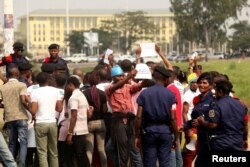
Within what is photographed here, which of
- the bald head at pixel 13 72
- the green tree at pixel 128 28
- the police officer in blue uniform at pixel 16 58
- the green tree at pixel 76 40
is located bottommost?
the green tree at pixel 76 40

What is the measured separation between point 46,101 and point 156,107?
75.4 inches

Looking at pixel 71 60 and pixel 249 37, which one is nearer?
pixel 71 60

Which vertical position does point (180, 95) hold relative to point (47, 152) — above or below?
above

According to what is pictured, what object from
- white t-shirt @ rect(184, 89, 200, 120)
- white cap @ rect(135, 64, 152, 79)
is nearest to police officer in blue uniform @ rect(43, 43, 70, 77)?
white t-shirt @ rect(184, 89, 200, 120)

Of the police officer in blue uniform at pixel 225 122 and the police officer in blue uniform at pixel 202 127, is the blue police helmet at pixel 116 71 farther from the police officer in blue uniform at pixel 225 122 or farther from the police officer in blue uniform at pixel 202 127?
the police officer in blue uniform at pixel 225 122

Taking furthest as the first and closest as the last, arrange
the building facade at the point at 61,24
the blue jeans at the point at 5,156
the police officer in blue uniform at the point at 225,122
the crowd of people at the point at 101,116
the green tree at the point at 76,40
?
the building facade at the point at 61,24 < the green tree at the point at 76,40 < the blue jeans at the point at 5,156 < the crowd of people at the point at 101,116 < the police officer in blue uniform at the point at 225,122

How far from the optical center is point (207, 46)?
9162 centimetres

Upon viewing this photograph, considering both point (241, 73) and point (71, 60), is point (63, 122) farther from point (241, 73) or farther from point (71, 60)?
point (71, 60)

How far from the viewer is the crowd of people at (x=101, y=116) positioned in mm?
9680

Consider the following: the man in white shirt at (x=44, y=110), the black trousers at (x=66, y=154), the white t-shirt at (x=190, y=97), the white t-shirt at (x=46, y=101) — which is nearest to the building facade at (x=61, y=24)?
the black trousers at (x=66, y=154)

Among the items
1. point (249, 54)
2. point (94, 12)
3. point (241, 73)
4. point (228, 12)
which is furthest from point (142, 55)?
point (94, 12)

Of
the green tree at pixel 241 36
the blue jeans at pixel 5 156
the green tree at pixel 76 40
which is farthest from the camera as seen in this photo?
the green tree at pixel 76 40

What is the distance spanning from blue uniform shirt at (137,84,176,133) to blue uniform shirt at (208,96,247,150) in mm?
1073

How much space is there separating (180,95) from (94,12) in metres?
171
